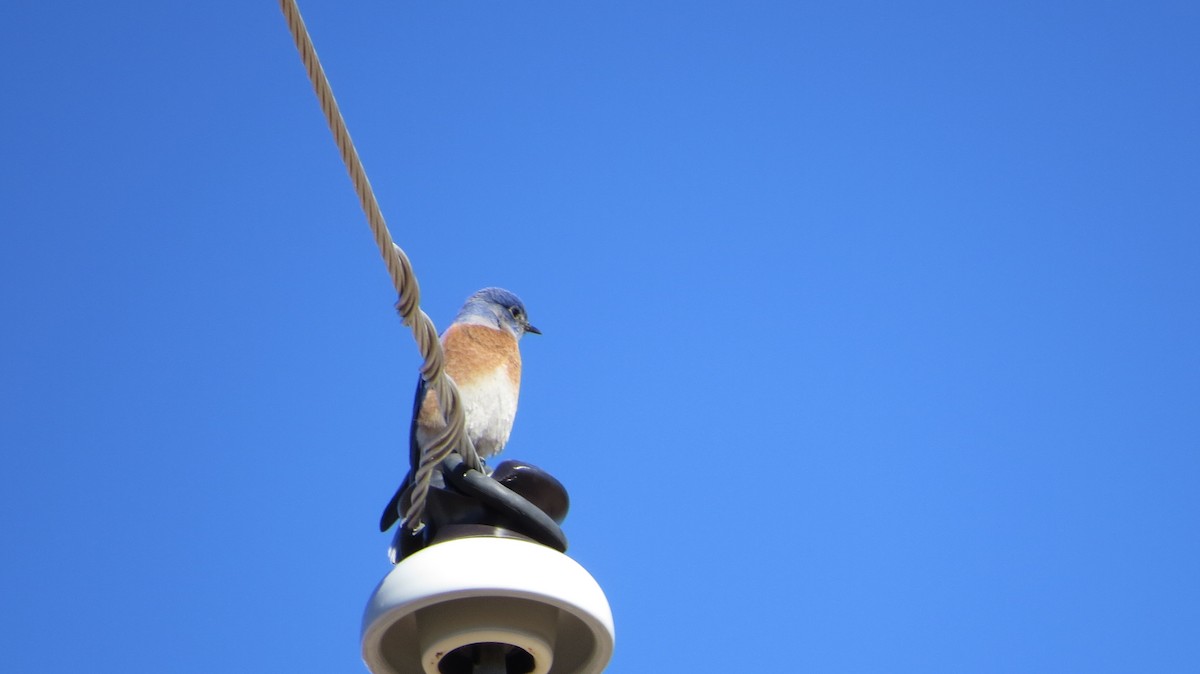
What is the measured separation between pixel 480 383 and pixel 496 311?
767 millimetres

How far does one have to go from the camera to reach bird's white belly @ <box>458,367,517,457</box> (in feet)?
19.1

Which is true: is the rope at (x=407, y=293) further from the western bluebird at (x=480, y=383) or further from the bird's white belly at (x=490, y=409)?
the bird's white belly at (x=490, y=409)

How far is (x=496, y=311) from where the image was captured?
258 inches

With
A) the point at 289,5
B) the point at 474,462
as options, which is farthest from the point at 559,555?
the point at 289,5

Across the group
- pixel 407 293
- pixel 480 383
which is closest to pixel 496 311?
pixel 480 383

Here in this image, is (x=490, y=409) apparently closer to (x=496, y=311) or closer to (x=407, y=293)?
(x=496, y=311)

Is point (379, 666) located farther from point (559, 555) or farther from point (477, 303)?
point (477, 303)

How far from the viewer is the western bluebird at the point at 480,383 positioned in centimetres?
561

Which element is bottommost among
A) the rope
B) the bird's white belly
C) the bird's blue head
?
the rope

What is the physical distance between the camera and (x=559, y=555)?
269 centimetres

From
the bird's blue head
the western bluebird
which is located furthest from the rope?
the bird's blue head

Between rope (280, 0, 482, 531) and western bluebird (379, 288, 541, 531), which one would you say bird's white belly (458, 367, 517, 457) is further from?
rope (280, 0, 482, 531)

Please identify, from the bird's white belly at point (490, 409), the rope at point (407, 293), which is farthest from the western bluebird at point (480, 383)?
the rope at point (407, 293)

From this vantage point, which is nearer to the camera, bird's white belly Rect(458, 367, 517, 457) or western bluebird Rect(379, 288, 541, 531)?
western bluebird Rect(379, 288, 541, 531)
